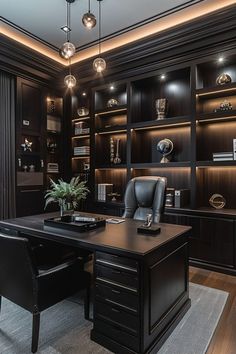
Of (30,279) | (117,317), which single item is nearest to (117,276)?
(117,317)

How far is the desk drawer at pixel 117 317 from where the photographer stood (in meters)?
1.54

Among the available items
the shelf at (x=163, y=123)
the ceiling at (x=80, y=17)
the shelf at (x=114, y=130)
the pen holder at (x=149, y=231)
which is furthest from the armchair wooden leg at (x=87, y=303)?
the ceiling at (x=80, y=17)

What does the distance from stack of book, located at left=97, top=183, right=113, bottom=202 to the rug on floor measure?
213 centimetres

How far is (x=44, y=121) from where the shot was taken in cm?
438

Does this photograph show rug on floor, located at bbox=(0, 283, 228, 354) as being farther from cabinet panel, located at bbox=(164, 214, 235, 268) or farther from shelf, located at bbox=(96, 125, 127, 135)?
shelf, located at bbox=(96, 125, 127, 135)

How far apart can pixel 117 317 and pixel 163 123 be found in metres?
2.75

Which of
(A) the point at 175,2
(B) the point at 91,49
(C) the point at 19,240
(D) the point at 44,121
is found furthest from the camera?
(D) the point at 44,121

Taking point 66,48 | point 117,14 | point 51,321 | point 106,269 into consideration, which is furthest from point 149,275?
point 117,14

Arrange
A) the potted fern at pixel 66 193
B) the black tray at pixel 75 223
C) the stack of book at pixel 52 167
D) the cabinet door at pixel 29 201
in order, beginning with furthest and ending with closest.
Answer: the stack of book at pixel 52 167 → the cabinet door at pixel 29 201 → the potted fern at pixel 66 193 → the black tray at pixel 75 223

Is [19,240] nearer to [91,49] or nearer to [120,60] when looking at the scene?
[120,60]

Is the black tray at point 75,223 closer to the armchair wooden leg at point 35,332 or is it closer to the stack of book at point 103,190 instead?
the armchair wooden leg at point 35,332

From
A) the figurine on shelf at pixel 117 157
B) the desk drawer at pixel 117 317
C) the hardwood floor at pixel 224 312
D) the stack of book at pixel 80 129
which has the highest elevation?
the stack of book at pixel 80 129

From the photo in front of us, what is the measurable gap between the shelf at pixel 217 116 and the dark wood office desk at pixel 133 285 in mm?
1838

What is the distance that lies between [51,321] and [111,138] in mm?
3185
